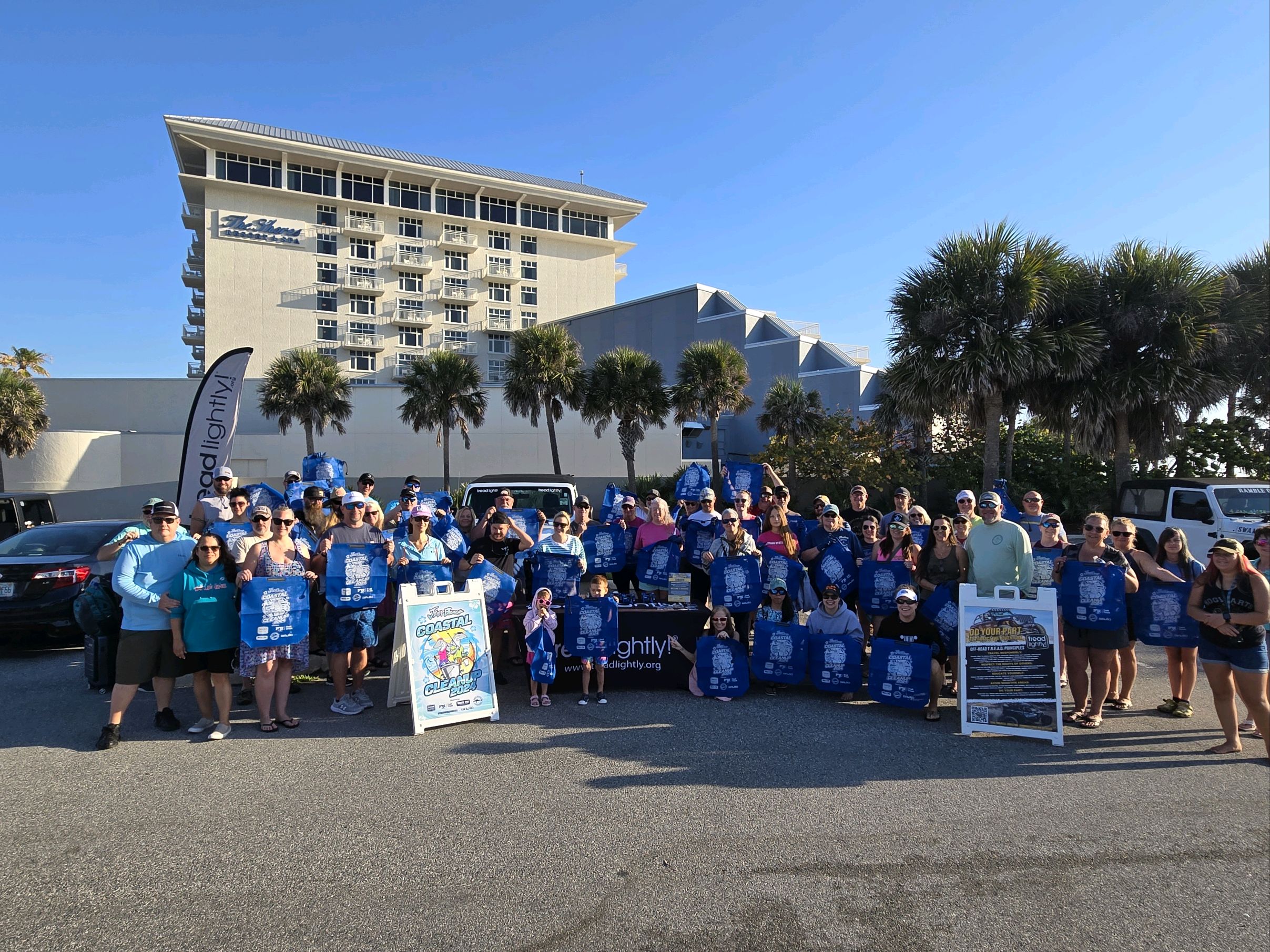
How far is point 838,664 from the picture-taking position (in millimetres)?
7012

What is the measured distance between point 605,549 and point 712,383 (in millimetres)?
23045

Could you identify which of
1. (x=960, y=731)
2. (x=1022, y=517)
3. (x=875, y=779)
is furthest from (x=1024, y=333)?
(x=875, y=779)

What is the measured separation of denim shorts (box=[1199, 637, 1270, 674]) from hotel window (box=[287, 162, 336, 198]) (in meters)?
67.5

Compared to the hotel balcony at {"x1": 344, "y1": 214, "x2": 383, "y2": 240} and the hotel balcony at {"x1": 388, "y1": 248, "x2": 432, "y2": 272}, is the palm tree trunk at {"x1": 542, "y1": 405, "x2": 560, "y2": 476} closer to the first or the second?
the hotel balcony at {"x1": 388, "y1": 248, "x2": 432, "y2": 272}

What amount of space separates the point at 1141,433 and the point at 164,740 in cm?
2165

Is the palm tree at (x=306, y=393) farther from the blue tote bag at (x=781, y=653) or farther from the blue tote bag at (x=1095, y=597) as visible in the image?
the blue tote bag at (x=1095, y=597)

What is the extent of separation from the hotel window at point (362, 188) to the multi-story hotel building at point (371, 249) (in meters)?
0.11

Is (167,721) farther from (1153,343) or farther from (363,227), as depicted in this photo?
(363,227)

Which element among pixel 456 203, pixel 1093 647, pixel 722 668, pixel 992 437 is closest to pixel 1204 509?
pixel 992 437

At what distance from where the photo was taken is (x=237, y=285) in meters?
58.6

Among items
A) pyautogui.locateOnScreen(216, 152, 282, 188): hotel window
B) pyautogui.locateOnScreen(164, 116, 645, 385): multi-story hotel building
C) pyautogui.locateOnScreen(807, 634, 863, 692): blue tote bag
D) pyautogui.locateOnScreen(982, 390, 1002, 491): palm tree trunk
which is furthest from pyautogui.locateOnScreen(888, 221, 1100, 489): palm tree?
pyautogui.locateOnScreen(216, 152, 282, 188): hotel window

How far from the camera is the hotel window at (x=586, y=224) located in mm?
72938

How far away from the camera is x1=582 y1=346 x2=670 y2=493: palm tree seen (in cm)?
3178

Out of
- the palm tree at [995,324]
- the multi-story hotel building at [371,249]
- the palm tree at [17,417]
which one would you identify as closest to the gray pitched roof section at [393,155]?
the multi-story hotel building at [371,249]
